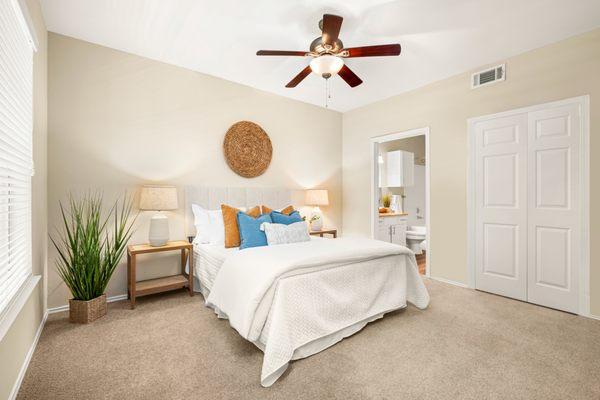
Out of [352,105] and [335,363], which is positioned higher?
[352,105]

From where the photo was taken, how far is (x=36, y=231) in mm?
2291

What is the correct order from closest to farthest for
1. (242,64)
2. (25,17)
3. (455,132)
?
(25,17), (242,64), (455,132)

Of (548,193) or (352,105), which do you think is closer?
(548,193)

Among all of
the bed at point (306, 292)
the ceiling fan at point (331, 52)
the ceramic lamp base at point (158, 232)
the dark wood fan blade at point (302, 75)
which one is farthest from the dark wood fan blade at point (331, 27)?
the ceramic lamp base at point (158, 232)

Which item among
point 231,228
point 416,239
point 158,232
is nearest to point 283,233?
point 231,228

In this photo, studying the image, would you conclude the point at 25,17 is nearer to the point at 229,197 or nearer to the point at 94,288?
the point at 94,288

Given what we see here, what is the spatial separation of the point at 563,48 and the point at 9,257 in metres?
4.79

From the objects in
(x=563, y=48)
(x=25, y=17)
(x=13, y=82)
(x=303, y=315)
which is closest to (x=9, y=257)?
(x=13, y=82)

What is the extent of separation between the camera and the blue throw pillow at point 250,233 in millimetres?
3027

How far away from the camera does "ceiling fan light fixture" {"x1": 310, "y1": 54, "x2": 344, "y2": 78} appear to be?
248 centimetres

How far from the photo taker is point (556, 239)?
9.66 ft

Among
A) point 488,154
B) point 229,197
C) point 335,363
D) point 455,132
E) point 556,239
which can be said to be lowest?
point 335,363

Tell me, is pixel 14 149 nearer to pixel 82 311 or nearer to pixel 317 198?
pixel 82 311

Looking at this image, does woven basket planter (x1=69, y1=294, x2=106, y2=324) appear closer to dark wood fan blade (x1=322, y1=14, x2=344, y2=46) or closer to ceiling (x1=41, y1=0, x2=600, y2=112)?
ceiling (x1=41, y1=0, x2=600, y2=112)
